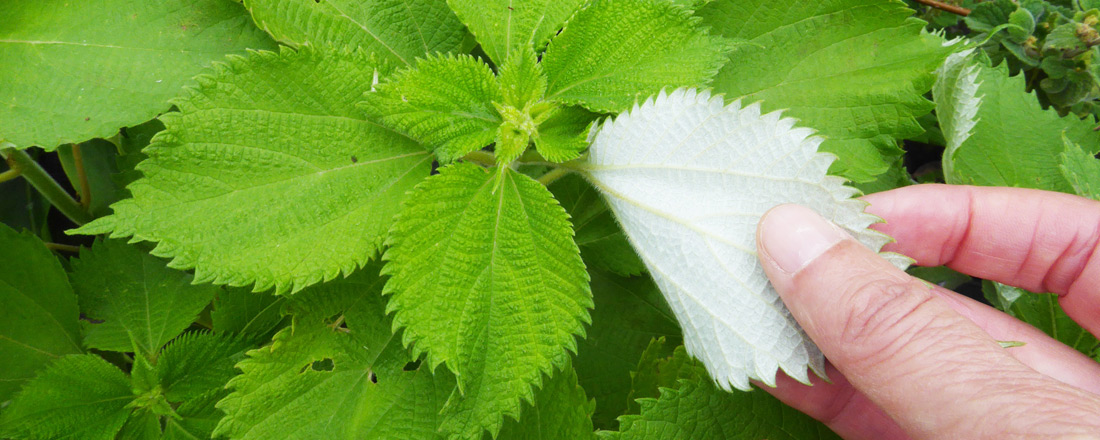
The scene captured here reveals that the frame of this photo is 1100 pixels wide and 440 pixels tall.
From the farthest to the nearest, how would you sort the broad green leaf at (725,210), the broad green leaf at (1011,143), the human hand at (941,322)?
1. the broad green leaf at (1011,143)
2. the broad green leaf at (725,210)
3. the human hand at (941,322)

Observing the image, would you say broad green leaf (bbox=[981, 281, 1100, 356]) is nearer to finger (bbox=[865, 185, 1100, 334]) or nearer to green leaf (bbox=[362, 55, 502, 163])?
finger (bbox=[865, 185, 1100, 334])

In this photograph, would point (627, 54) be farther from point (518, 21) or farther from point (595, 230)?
point (595, 230)

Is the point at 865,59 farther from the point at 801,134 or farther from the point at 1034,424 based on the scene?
the point at 1034,424

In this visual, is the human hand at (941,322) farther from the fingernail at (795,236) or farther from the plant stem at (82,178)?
the plant stem at (82,178)

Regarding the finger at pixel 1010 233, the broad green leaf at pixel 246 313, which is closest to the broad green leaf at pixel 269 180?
the broad green leaf at pixel 246 313

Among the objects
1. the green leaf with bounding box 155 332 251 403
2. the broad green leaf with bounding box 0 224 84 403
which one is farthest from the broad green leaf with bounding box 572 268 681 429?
the broad green leaf with bounding box 0 224 84 403

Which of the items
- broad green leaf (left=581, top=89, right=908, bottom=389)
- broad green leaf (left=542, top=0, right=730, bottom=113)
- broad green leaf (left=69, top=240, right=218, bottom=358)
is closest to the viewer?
broad green leaf (left=581, top=89, right=908, bottom=389)
